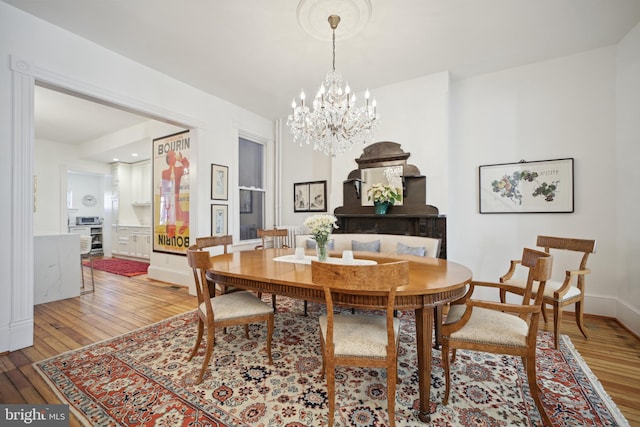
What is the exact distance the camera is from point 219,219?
4.29 metres

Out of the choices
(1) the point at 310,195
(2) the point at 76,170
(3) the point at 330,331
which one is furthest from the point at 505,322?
(2) the point at 76,170

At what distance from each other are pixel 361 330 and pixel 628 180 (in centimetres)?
337

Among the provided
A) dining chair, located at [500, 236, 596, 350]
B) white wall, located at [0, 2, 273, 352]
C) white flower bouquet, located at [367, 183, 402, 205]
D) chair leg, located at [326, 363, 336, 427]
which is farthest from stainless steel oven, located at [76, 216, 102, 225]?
dining chair, located at [500, 236, 596, 350]

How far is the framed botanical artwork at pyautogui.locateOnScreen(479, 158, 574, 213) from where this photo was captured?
3.19m

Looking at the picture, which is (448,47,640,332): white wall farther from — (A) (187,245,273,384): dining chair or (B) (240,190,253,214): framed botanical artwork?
(B) (240,190,253,214): framed botanical artwork

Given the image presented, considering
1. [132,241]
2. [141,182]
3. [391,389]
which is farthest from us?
[141,182]

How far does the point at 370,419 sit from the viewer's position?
1.51 metres

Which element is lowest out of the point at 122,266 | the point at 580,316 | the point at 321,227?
the point at 122,266

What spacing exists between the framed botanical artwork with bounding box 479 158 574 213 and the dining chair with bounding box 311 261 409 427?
9.36 feet

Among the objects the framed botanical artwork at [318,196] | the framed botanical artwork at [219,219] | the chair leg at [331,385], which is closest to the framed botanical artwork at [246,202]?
the framed botanical artwork at [219,219]

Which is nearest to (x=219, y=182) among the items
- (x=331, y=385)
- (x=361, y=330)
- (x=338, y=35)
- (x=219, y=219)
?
(x=219, y=219)

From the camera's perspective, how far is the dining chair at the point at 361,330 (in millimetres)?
1302

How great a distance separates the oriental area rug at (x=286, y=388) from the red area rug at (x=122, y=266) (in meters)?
3.48

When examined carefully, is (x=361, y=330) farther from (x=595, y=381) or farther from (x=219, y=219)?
(x=219, y=219)
